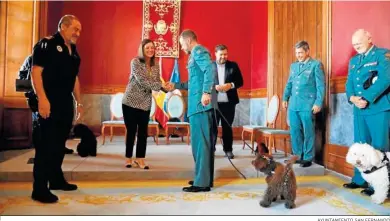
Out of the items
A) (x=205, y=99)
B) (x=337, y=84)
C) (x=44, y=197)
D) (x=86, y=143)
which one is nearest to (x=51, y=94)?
(x=44, y=197)

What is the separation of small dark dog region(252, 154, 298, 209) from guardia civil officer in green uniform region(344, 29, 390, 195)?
0.85 m

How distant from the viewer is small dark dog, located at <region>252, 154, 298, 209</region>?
236 centimetres

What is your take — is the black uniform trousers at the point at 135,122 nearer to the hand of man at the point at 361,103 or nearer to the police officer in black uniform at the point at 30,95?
the police officer in black uniform at the point at 30,95

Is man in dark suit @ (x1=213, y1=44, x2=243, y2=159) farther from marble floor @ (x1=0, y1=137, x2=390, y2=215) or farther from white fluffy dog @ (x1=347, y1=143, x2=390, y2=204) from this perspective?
white fluffy dog @ (x1=347, y1=143, x2=390, y2=204)

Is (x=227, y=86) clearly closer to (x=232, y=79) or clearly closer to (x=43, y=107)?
(x=232, y=79)

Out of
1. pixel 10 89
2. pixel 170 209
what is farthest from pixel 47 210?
pixel 10 89

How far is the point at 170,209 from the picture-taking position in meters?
2.30

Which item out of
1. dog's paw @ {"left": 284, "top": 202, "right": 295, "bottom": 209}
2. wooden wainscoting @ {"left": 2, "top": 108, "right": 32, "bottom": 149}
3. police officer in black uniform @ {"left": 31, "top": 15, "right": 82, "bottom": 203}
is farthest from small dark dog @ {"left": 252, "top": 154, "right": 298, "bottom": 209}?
wooden wainscoting @ {"left": 2, "top": 108, "right": 32, "bottom": 149}

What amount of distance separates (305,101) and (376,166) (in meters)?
1.24

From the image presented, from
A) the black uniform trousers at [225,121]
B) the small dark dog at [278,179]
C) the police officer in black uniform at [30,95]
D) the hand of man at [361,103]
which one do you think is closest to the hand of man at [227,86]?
the black uniform trousers at [225,121]

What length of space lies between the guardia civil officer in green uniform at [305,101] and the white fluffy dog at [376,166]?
41.5 inches

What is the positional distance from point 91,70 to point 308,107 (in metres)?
4.18

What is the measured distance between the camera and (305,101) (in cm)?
362

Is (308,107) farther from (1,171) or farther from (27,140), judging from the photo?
(27,140)
